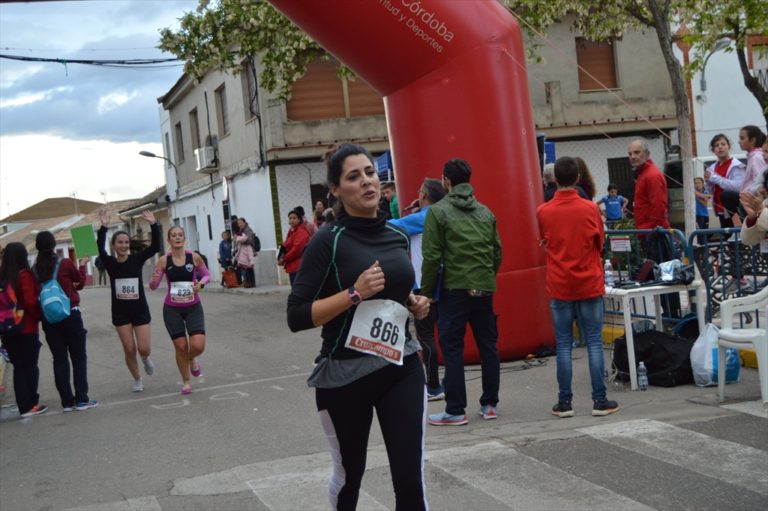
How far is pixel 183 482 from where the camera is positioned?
20.0ft

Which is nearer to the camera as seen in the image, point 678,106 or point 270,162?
point 678,106

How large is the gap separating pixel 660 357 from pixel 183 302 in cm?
487

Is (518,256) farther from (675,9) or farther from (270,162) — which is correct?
(270,162)

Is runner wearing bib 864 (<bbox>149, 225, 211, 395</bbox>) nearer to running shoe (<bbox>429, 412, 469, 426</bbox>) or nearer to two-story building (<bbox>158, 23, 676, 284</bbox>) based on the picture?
running shoe (<bbox>429, 412, 469, 426</bbox>)

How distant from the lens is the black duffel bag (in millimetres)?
7801

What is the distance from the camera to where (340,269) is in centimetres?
388

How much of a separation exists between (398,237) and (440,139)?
5.24m

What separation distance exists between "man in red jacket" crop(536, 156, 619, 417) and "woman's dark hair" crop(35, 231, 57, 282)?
520 centimetres

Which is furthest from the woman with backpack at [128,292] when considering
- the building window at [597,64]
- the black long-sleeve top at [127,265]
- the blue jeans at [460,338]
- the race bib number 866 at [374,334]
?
the building window at [597,64]

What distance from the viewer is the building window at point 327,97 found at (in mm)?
24750

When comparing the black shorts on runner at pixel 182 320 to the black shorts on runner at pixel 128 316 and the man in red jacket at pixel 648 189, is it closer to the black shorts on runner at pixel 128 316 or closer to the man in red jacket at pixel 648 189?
the black shorts on runner at pixel 128 316

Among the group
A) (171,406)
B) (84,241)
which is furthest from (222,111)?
(171,406)

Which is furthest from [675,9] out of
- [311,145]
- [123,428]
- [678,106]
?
[123,428]

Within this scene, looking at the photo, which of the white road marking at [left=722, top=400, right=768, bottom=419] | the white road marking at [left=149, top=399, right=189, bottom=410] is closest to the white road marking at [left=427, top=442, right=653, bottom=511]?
the white road marking at [left=722, top=400, right=768, bottom=419]
